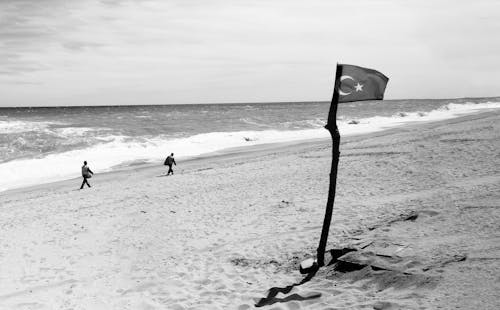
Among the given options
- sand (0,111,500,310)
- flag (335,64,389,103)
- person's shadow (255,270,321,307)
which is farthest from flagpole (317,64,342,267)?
person's shadow (255,270,321,307)

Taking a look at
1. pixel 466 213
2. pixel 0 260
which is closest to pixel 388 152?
pixel 466 213

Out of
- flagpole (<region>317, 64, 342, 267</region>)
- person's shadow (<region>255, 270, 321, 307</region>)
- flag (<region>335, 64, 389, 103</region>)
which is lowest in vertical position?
person's shadow (<region>255, 270, 321, 307</region>)

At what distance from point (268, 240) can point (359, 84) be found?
4.21 m

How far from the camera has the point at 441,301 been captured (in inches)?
216

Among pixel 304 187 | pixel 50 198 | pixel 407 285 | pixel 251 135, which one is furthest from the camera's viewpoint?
pixel 251 135

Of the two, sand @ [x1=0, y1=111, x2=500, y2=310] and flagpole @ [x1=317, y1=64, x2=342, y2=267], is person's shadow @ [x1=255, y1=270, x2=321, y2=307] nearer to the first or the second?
sand @ [x1=0, y1=111, x2=500, y2=310]

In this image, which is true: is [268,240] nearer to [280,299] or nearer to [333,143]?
[280,299]

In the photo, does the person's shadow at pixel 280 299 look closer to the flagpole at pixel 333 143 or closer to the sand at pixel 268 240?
the sand at pixel 268 240

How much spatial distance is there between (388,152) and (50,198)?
1342 cm

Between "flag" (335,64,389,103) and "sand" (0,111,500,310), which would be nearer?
"sand" (0,111,500,310)

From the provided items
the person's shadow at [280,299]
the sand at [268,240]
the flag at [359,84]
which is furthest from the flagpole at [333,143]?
the person's shadow at [280,299]

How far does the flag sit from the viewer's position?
6.58 metres

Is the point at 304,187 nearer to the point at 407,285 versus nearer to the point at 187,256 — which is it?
the point at 187,256

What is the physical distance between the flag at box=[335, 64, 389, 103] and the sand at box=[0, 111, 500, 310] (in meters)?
2.63
